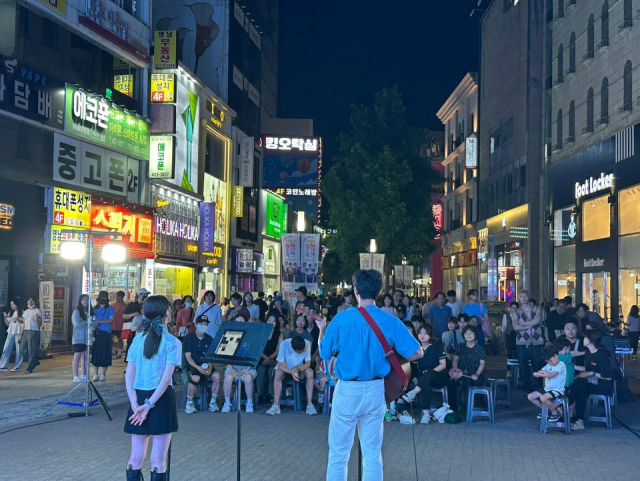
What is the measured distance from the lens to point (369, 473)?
6254mm

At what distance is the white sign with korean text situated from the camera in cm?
2277

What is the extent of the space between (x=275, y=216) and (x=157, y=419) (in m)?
49.5

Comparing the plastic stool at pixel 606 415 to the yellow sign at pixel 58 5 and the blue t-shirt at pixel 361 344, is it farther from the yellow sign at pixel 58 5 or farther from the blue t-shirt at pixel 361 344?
the yellow sign at pixel 58 5

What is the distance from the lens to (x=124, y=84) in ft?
90.0

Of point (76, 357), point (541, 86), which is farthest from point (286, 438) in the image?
point (541, 86)

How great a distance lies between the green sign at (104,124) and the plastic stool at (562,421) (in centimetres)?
1578

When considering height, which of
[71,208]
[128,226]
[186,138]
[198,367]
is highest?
[186,138]

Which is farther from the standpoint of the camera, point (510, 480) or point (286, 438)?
point (286, 438)

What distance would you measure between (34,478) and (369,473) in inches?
155

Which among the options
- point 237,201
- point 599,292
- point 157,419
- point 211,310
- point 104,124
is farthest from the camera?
point 237,201

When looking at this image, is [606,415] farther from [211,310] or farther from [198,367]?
[211,310]

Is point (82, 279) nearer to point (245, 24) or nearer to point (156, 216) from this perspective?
point (156, 216)

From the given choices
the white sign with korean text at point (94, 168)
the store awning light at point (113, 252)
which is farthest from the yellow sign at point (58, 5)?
the store awning light at point (113, 252)

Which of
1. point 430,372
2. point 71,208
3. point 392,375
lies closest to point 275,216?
point 71,208
